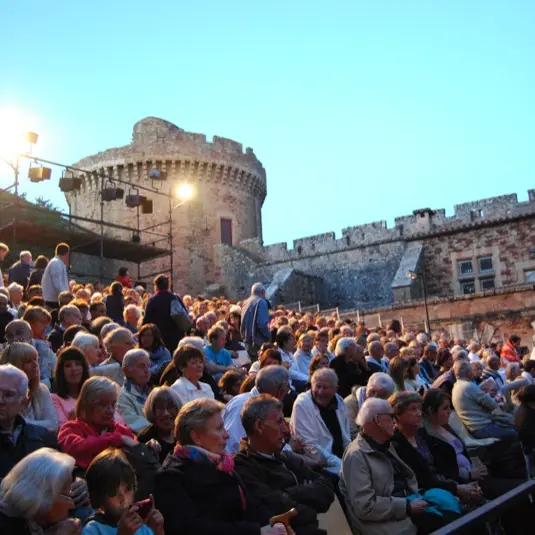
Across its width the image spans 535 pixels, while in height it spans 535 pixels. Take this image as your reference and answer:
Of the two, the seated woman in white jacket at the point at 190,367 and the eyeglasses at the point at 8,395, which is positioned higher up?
the seated woman in white jacket at the point at 190,367

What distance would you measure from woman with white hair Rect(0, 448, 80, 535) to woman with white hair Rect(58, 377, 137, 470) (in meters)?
0.66

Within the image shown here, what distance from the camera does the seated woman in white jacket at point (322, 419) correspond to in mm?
4644

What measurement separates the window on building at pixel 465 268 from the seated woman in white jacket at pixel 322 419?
18828 millimetres

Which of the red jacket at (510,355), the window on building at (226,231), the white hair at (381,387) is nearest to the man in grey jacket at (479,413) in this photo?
the white hair at (381,387)

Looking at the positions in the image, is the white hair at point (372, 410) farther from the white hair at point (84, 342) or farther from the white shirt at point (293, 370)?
the white shirt at point (293, 370)

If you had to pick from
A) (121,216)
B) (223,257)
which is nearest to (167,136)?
(121,216)

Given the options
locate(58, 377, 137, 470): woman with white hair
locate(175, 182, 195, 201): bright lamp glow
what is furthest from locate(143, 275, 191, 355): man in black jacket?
locate(175, 182, 195, 201): bright lamp glow

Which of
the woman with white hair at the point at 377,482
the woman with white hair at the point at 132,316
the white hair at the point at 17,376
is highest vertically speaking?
the woman with white hair at the point at 132,316

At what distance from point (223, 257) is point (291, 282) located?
492 centimetres

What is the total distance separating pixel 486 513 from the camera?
268 cm

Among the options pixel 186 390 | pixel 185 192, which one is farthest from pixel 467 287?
pixel 186 390

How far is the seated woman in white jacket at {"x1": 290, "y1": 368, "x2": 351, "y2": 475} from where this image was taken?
183 inches

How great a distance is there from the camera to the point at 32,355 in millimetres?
3896

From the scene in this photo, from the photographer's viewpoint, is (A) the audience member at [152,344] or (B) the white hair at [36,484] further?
(A) the audience member at [152,344]
